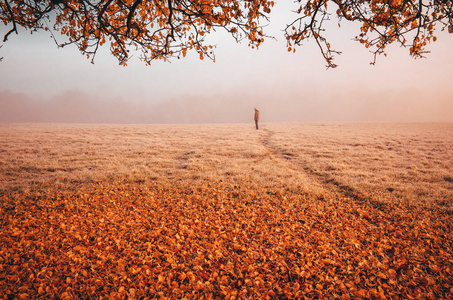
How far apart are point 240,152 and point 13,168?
13.7 metres

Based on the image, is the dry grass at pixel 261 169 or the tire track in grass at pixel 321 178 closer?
the tire track in grass at pixel 321 178

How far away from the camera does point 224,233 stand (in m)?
5.84

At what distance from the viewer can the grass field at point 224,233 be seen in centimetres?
414

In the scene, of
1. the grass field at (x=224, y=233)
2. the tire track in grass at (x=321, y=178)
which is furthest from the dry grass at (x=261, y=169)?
the grass field at (x=224, y=233)

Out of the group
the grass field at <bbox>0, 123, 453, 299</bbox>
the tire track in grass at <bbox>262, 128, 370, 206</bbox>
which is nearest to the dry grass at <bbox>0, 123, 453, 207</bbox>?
the tire track in grass at <bbox>262, 128, 370, 206</bbox>

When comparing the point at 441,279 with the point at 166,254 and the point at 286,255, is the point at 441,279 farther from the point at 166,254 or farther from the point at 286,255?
the point at 166,254

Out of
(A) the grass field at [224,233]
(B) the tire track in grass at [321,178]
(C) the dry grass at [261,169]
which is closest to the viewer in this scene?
(A) the grass field at [224,233]

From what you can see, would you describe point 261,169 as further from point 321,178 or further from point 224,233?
point 224,233

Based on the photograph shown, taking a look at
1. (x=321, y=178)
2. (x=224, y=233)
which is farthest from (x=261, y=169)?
(x=224, y=233)

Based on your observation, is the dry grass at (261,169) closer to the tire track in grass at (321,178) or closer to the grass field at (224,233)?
the tire track in grass at (321,178)

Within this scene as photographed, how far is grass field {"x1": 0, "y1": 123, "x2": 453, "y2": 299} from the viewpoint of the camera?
4145 mm

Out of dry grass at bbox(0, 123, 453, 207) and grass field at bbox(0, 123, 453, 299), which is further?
dry grass at bbox(0, 123, 453, 207)

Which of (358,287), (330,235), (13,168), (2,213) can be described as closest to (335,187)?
(330,235)

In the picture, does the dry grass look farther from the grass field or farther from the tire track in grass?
the grass field
